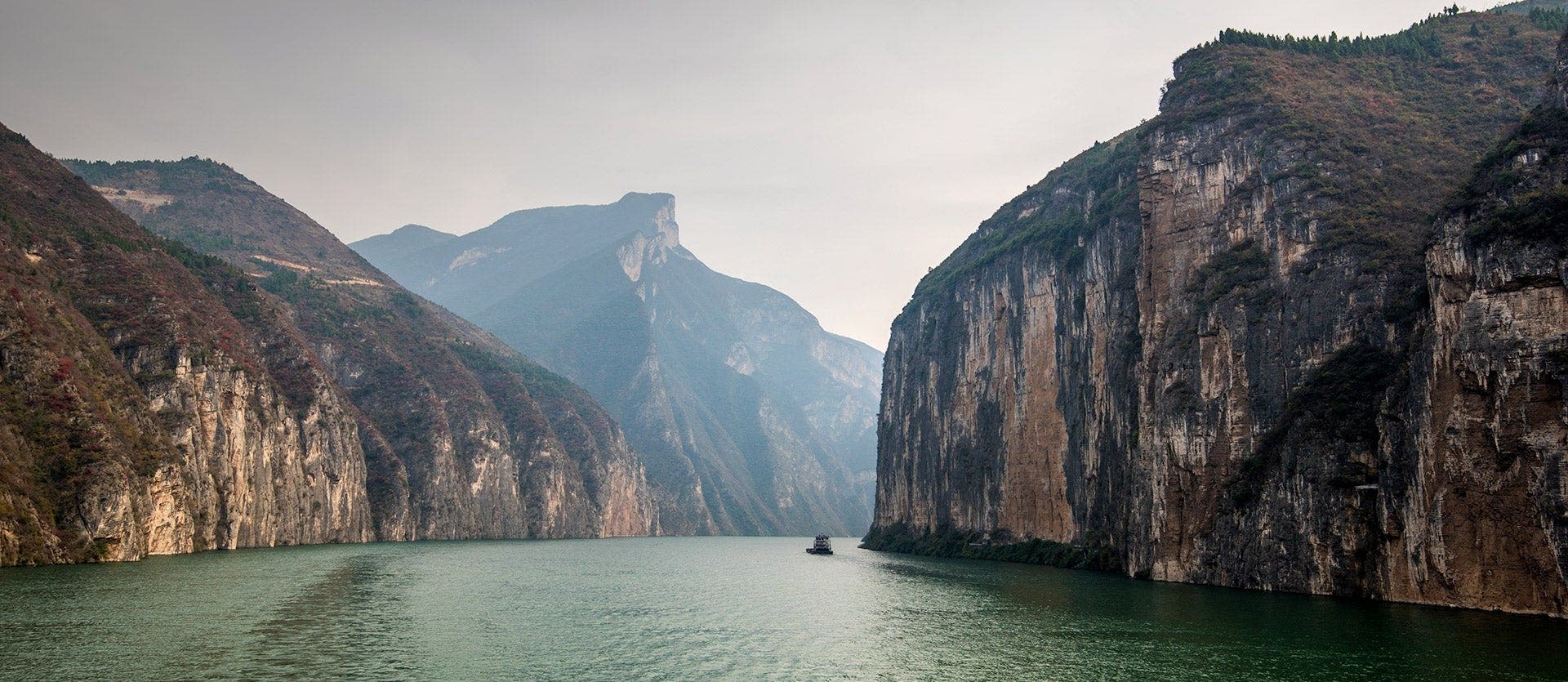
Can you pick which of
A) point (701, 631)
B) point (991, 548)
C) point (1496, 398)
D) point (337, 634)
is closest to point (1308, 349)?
point (1496, 398)

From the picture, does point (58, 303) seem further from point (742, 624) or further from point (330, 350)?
point (330, 350)

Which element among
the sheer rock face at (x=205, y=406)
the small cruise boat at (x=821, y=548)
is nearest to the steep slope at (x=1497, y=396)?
the sheer rock face at (x=205, y=406)

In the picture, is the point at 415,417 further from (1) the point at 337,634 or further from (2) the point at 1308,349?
(2) the point at 1308,349

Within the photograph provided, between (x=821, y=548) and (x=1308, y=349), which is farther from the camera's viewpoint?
(x=821, y=548)

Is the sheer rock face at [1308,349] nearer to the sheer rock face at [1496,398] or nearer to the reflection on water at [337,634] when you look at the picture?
the sheer rock face at [1496,398]

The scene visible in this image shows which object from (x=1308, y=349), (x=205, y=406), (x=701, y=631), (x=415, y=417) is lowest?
(x=701, y=631)

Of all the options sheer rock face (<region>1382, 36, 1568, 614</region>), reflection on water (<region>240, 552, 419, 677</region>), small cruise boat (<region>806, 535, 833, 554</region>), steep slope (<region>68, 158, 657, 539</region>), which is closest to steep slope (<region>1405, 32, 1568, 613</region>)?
sheer rock face (<region>1382, 36, 1568, 614</region>)

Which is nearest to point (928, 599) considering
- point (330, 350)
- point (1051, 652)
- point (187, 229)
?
point (1051, 652)
